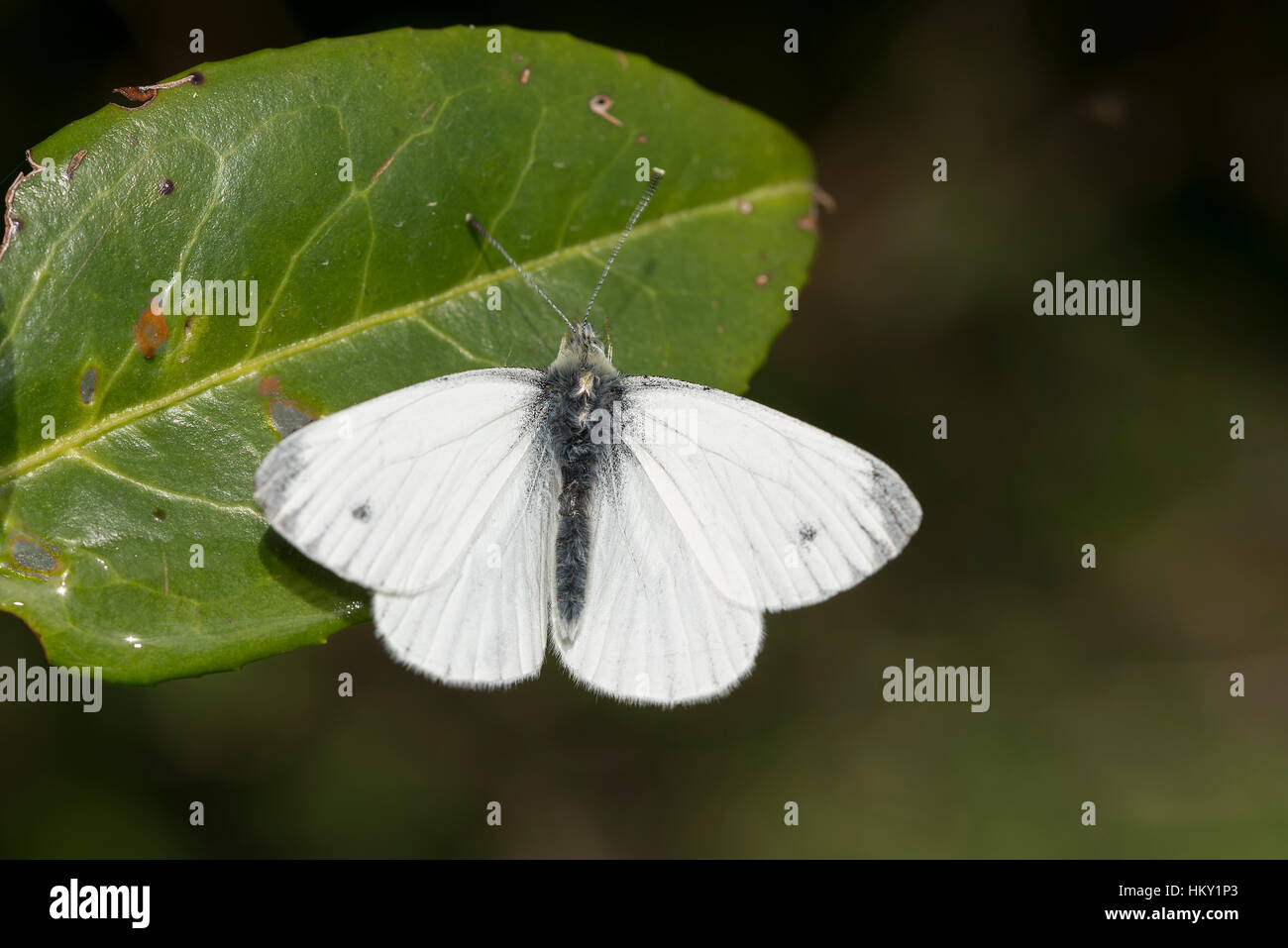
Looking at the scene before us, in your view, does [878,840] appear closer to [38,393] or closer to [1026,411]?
[1026,411]

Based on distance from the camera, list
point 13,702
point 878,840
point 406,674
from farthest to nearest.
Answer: point 878,840
point 406,674
point 13,702

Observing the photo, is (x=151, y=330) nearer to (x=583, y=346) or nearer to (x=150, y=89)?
(x=150, y=89)

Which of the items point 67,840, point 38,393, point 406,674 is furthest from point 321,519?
point 67,840

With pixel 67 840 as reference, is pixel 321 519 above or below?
above

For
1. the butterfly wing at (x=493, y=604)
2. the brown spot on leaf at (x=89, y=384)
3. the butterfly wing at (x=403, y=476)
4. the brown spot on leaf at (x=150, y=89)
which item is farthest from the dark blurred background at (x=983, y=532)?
the brown spot on leaf at (x=150, y=89)

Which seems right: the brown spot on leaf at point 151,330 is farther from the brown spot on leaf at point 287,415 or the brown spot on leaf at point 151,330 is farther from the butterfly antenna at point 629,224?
the butterfly antenna at point 629,224
